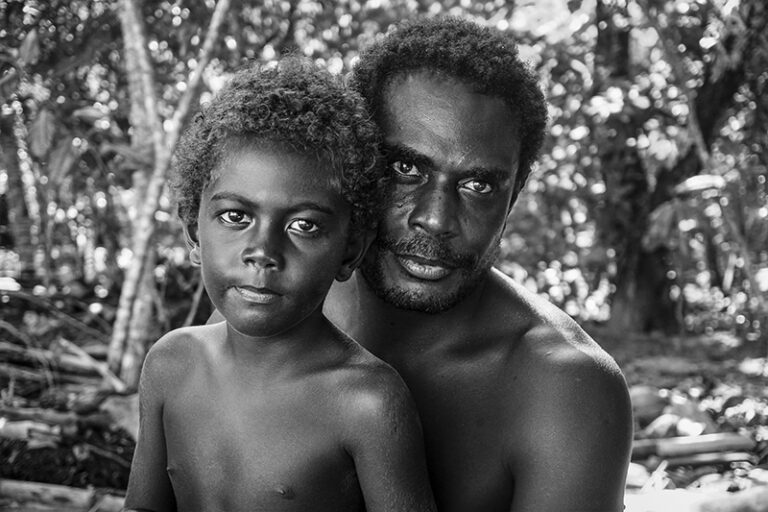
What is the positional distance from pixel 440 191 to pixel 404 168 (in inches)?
3.6

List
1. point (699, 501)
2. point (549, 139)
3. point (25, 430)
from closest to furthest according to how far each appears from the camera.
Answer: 1. point (699, 501)
2. point (25, 430)
3. point (549, 139)

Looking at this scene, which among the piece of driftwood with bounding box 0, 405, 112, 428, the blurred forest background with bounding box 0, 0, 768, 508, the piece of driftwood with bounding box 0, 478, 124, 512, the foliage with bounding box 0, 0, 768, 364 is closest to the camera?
the piece of driftwood with bounding box 0, 478, 124, 512

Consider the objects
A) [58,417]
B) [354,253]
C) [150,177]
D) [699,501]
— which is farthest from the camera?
[150,177]

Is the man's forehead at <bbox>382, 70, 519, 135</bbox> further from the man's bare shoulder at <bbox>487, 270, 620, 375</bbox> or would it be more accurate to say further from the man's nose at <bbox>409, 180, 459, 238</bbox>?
the man's bare shoulder at <bbox>487, 270, 620, 375</bbox>

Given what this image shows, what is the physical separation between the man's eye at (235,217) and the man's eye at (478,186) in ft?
1.44

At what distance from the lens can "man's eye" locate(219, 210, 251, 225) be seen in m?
1.66

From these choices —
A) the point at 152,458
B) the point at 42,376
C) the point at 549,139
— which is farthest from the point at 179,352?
the point at 549,139

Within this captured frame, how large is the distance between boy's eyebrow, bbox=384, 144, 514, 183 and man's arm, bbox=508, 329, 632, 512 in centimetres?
38

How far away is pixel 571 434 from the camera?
1836 mm

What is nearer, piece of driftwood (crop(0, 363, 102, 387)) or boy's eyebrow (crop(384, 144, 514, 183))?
boy's eyebrow (crop(384, 144, 514, 183))

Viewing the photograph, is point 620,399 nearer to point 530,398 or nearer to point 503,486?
point 530,398

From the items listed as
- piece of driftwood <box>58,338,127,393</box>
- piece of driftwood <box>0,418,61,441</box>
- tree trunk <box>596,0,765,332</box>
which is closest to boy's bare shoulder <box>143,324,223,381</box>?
piece of driftwood <box>0,418,61,441</box>

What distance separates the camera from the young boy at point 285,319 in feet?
5.38

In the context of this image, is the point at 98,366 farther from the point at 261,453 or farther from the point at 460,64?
the point at 460,64
